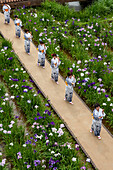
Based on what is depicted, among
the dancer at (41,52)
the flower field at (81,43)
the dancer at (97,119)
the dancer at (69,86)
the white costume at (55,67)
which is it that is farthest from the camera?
the dancer at (41,52)

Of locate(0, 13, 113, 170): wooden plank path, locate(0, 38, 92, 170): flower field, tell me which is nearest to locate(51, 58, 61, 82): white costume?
locate(0, 13, 113, 170): wooden plank path

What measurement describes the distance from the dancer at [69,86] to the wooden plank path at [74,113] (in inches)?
9.4

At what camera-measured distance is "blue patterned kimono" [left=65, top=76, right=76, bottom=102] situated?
8587 millimetres

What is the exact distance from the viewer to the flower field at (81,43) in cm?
941

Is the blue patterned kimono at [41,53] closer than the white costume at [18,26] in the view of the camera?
Yes

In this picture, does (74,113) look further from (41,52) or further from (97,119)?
(41,52)

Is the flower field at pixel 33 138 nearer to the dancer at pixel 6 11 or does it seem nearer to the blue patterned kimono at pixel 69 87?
the blue patterned kimono at pixel 69 87

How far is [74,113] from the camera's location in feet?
28.8

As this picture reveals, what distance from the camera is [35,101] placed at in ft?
28.2

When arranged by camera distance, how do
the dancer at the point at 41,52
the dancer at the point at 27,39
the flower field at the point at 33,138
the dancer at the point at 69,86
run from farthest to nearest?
the dancer at the point at 27,39, the dancer at the point at 41,52, the dancer at the point at 69,86, the flower field at the point at 33,138

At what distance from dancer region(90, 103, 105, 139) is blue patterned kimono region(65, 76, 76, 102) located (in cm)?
146

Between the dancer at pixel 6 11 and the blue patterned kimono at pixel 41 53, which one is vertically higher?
the dancer at pixel 6 11

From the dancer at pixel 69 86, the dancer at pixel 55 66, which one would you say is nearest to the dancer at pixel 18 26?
the dancer at pixel 55 66

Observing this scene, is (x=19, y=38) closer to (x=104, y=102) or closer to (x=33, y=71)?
(x=33, y=71)
